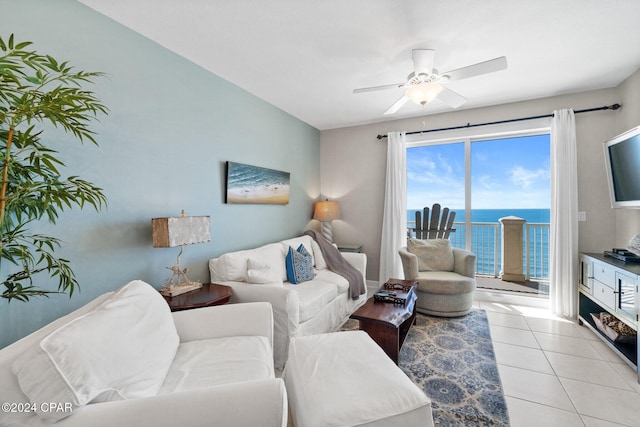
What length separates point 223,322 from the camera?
5.59 ft

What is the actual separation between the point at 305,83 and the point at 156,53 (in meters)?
1.38

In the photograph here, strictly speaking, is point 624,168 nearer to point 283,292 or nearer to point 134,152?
point 283,292

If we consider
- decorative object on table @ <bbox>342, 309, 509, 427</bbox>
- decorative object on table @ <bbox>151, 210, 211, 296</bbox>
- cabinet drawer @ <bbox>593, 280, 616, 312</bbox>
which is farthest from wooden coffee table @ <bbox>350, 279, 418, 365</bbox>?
cabinet drawer @ <bbox>593, 280, 616, 312</bbox>

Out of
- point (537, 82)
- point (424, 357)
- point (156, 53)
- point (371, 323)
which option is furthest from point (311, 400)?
point (537, 82)

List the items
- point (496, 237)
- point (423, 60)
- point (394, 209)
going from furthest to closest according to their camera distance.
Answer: point (496, 237) → point (394, 209) → point (423, 60)

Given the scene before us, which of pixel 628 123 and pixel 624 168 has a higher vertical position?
pixel 628 123

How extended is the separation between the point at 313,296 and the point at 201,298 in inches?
38.9

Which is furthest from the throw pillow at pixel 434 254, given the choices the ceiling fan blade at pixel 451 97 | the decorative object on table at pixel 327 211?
the ceiling fan blade at pixel 451 97

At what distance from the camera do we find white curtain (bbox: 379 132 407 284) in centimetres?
403

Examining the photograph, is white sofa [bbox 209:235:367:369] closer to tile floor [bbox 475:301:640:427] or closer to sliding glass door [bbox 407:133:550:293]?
tile floor [bbox 475:301:640:427]

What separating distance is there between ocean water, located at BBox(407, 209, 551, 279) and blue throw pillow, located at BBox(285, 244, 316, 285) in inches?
80.0

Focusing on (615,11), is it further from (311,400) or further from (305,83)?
(311,400)

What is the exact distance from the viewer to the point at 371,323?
2084mm

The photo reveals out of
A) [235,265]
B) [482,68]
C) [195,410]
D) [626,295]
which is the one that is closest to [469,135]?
[482,68]
